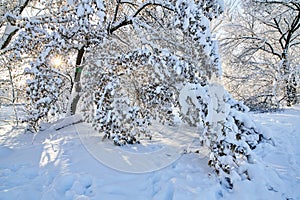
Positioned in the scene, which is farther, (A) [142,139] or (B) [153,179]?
(A) [142,139]

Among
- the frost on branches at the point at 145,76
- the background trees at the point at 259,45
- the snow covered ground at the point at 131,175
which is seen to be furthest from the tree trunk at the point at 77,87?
the background trees at the point at 259,45

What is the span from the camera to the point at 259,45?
1041 cm

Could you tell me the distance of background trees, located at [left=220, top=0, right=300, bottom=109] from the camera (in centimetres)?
952

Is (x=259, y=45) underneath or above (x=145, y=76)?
above

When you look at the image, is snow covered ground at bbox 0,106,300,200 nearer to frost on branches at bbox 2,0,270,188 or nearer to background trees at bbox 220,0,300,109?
frost on branches at bbox 2,0,270,188

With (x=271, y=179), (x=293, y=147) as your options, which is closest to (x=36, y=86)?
(x=271, y=179)

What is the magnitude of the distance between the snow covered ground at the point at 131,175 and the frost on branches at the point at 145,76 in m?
0.24

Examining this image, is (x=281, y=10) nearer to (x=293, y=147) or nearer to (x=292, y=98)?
(x=292, y=98)

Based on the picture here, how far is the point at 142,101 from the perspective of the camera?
4684 mm

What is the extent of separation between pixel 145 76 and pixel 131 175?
2617 millimetres

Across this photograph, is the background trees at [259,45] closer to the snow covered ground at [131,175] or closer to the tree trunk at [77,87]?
the tree trunk at [77,87]

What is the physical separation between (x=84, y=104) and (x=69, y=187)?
2654 millimetres

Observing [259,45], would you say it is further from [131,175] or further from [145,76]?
[131,175]

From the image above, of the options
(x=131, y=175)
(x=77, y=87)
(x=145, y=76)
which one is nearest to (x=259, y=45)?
(x=145, y=76)
